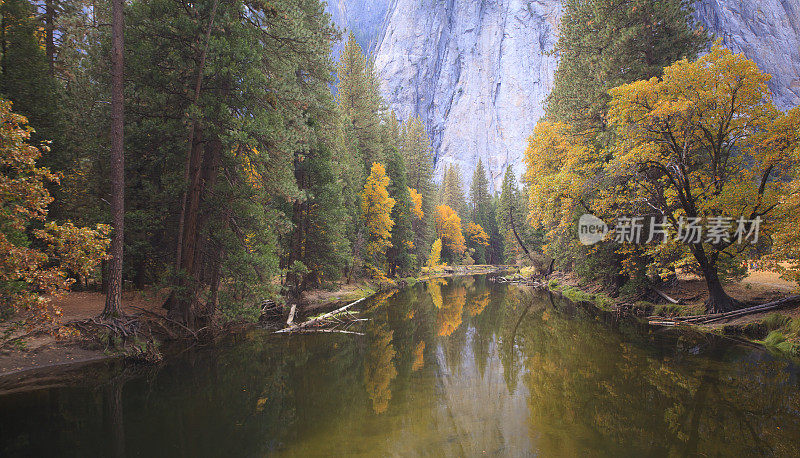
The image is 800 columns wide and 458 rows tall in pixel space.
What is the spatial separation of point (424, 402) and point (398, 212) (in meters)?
26.2

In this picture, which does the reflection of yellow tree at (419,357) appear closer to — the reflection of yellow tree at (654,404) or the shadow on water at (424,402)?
the shadow on water at (424,402)

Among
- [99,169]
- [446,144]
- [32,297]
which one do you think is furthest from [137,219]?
[446,144]

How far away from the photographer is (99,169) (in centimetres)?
1340

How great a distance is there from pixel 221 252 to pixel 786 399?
48.4ft

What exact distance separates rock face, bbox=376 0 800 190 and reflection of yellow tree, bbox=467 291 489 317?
92868mm

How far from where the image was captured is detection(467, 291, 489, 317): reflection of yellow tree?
733 inches

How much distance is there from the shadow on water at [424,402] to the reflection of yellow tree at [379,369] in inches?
2.2

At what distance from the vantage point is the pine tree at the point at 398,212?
32906 mm

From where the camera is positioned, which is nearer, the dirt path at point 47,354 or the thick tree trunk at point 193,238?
the dirt path at point 47,354

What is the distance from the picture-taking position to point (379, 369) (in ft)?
30.3

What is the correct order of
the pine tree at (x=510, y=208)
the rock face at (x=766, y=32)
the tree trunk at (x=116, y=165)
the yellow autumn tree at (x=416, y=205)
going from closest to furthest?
the tree trunk at (x=116, y=165)
the yellow autumn tree at (x=416, y=205)
the pine tree at (x=510, y=208)
the rock face at (x=766, y=32)

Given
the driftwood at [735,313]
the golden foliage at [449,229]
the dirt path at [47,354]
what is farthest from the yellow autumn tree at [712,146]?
the golden foliage at [449,229]

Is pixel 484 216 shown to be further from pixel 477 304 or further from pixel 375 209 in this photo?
pixel 477 304

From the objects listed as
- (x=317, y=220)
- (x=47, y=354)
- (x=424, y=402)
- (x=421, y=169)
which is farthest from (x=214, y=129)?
(x=421, y=169)
